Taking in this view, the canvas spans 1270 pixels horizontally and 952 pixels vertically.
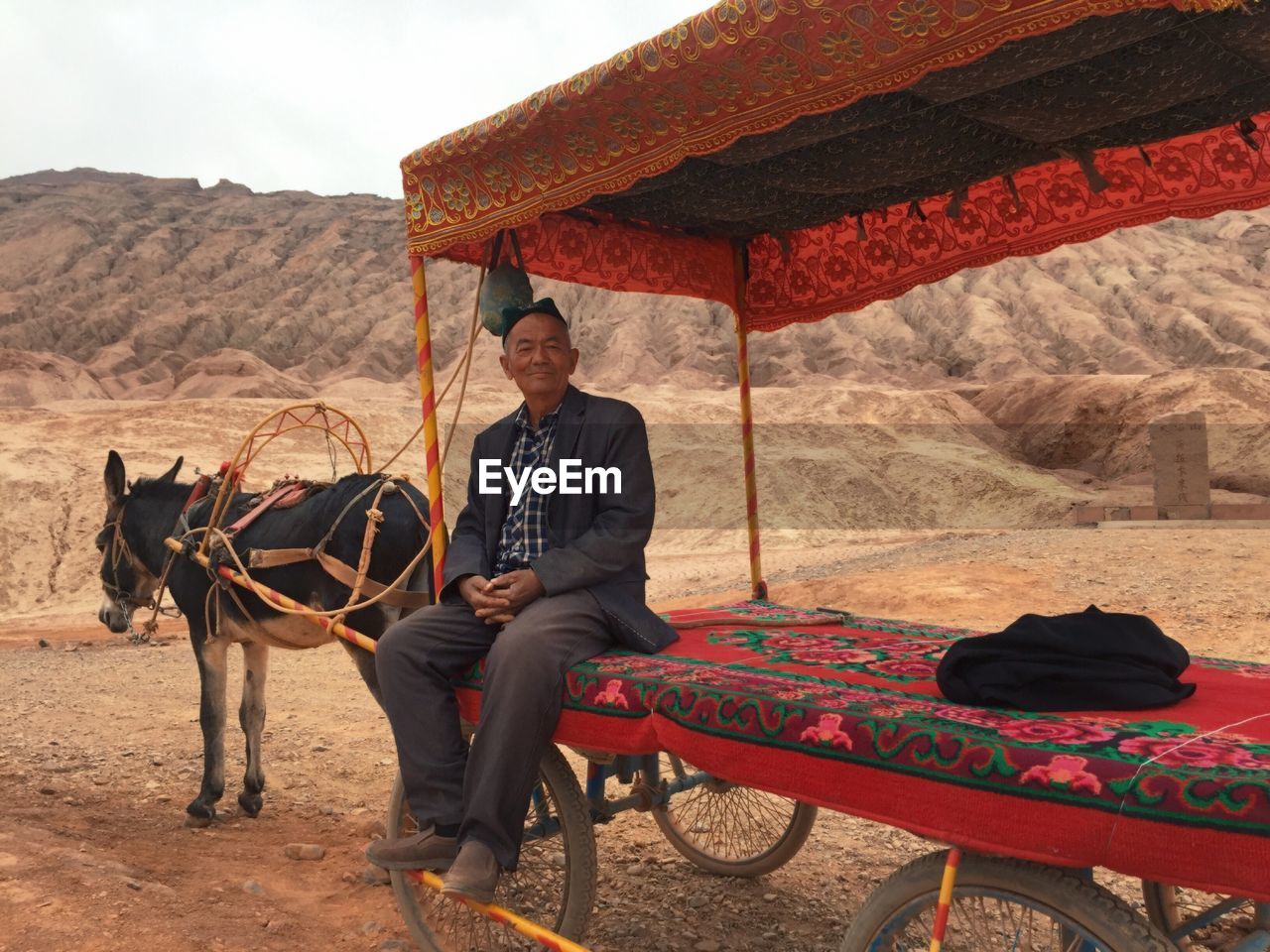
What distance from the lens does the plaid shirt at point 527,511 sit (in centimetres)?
342

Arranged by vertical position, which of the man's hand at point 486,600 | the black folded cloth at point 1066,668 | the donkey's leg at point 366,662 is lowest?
the donkey's leg at point 366,662

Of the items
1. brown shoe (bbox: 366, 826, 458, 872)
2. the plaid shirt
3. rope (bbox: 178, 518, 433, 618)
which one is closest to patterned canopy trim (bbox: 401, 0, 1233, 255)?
the plaid shirt

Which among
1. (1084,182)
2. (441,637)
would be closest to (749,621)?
(441,637)

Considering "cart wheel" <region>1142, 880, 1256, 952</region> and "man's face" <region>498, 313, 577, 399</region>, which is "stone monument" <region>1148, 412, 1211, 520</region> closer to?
"cart wheel" <region>1142, 880, 1256, 952</region>

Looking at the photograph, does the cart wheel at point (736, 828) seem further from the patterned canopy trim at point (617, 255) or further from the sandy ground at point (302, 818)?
the patterned canopy trim at point (617, 255)

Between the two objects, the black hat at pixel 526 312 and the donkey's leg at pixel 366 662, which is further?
Answer: the donkey's leg at pixel 366 662

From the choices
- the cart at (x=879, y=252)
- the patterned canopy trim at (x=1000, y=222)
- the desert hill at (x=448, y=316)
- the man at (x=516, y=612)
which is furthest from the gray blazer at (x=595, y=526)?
the desert hill at (x=448, y=316)

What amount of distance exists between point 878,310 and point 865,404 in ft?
69.1

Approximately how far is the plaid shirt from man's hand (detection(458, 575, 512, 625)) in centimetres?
15

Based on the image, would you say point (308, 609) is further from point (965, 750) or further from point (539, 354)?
point (965, 750)

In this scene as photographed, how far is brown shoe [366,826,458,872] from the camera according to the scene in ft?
10.1

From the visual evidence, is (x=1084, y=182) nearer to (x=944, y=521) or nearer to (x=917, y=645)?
(x=917, y=645)

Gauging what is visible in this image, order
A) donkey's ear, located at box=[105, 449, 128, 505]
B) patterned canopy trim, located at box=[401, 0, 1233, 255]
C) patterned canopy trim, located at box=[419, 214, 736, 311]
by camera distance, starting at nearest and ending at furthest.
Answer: patterned canopy trim, located at box=[401, 0, 1233, 255] → patterned canopy trim, located at box=[419, 214, 736, 311] → donkey's ear, located at box=[105, 449, 128, 505]

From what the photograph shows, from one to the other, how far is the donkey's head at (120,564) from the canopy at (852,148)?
117 inches
